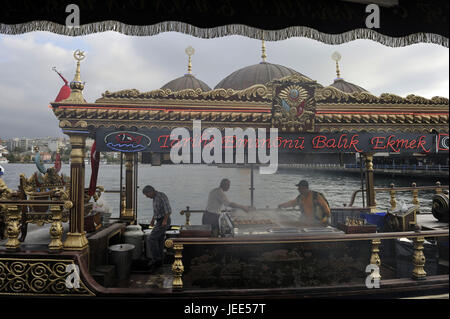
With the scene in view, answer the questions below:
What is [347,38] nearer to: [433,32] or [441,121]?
[433,32]

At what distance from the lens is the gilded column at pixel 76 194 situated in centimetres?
398

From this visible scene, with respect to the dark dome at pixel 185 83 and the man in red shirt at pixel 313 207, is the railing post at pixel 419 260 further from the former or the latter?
the dark dome at pixel 185 83

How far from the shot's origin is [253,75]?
498 inches

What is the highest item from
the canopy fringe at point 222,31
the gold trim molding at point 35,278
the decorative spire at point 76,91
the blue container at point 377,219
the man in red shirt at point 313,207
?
the canopy fringe at point 222,31

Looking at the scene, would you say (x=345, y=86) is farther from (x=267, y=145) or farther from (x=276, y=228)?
(x=276, y=228)

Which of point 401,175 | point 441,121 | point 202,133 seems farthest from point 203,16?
point 401,175

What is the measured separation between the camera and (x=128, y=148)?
409cm

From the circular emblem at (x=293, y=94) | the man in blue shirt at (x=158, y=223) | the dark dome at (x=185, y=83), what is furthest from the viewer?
the dark dome at (x=185, y=83)

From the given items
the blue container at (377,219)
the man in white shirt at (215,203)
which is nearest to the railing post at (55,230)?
the man in white shirt at (215,203)

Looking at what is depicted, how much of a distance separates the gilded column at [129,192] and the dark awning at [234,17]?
4.43 metres

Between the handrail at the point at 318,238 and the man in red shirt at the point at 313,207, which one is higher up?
the man in red shirt at the point at 313,207

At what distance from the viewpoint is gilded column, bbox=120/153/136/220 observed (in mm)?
7320
